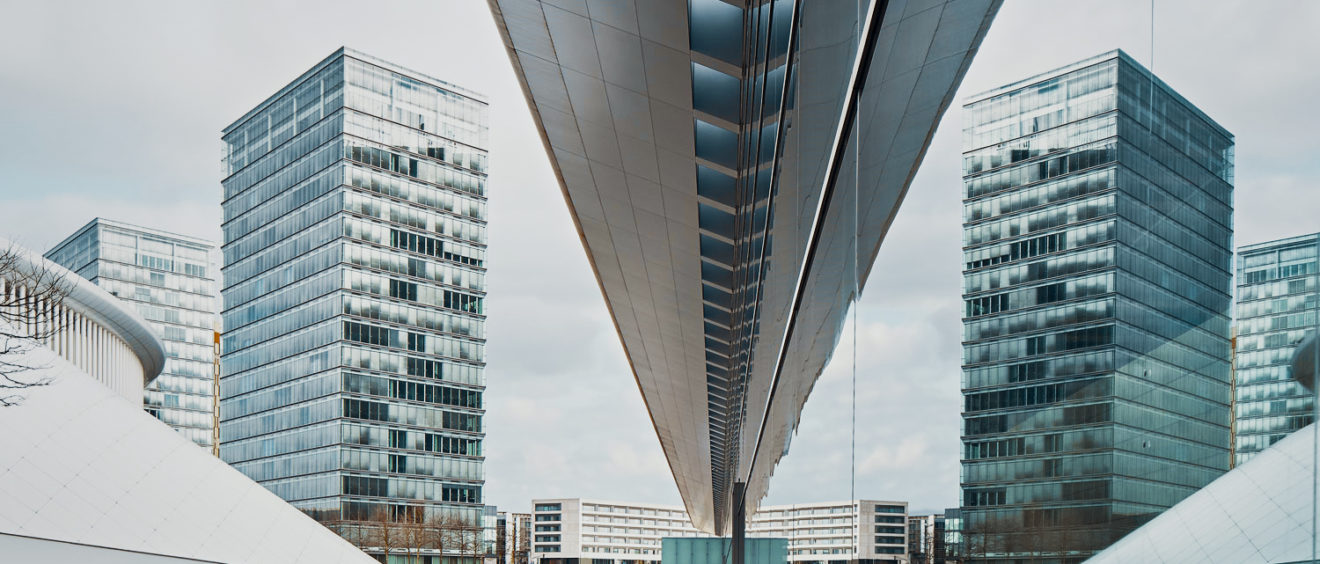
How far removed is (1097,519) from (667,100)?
6.37 metres

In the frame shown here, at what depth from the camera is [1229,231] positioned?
106 centimetres

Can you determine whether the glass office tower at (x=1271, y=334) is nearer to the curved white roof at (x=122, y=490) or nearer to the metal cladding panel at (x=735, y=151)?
the metal cladding panel at (x=735, y=151)

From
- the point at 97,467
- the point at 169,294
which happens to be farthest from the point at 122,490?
the point at 169,294

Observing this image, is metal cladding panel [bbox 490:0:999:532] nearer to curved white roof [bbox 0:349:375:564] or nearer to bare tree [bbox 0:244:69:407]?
bare tree [bbox 0:244:69:407]

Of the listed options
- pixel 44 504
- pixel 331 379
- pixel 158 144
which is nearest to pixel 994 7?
pixel 44 504

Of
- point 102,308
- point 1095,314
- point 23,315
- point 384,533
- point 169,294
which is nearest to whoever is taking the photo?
point 1095,314

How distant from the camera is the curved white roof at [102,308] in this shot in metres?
25.5

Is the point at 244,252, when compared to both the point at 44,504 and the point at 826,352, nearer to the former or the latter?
the point at 44,504

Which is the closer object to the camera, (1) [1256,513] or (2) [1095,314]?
(1) [1256,513]

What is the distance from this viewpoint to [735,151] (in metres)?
8.30

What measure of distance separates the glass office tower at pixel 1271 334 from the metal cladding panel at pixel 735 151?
1292 millimetres

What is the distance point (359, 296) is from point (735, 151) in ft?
229

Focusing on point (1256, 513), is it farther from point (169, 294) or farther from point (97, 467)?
point (169, 294)

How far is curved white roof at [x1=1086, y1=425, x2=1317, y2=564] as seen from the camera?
974mm
